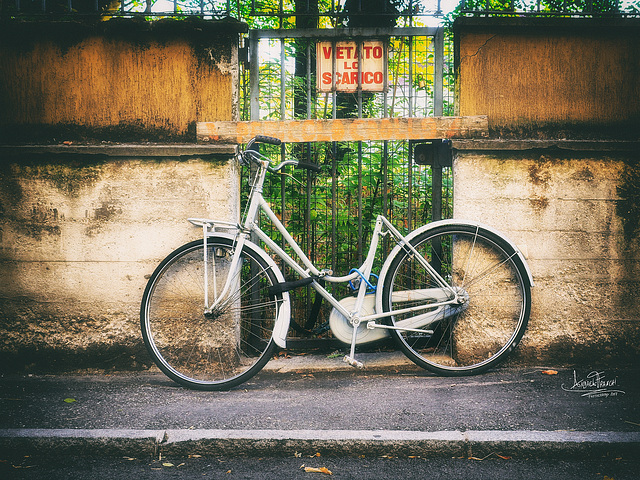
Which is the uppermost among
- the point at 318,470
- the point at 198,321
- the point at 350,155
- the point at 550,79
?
the point at 550,79

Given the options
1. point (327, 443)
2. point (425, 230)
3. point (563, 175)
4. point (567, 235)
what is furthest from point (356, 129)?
point (327, 443)

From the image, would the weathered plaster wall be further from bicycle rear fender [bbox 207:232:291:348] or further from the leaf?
the leaf

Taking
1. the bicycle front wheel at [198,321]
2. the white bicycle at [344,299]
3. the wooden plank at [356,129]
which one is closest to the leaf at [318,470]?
the white bicycle at [344,299]

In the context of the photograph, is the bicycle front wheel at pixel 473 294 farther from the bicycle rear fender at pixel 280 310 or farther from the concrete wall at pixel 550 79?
the concrete wall at pixel 550 79

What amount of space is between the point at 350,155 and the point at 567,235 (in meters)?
2.04

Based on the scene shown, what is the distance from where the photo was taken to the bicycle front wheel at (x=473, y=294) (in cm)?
396

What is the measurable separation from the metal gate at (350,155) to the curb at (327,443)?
1554 mm

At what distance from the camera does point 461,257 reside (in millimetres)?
4160

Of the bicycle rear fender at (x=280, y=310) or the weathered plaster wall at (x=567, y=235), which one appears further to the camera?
the weathered plaster wall at (x=567, y=235)

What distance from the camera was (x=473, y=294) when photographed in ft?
13.8

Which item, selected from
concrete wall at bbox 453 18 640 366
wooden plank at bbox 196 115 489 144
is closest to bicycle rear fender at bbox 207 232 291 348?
wooden plank at bbox 196 115 489 144

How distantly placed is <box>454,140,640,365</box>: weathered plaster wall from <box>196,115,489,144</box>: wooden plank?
0.24 metres

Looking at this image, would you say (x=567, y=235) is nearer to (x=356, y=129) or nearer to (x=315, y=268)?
→ (x=356, y=129)
